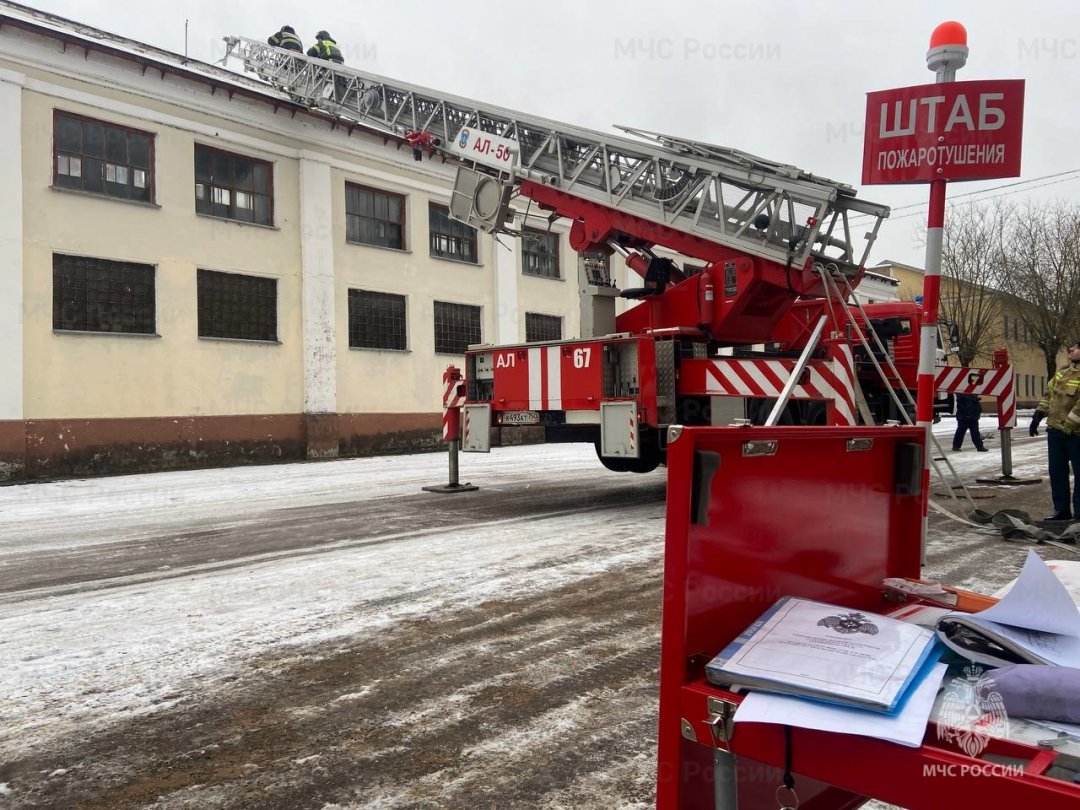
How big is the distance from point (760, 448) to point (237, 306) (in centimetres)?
1713

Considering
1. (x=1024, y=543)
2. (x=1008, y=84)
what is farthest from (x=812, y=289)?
(x=1008, y=84)

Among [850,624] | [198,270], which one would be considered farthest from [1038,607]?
[198,270]

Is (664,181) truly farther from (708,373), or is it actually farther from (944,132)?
(944,132)

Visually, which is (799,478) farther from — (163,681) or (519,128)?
(519,128)

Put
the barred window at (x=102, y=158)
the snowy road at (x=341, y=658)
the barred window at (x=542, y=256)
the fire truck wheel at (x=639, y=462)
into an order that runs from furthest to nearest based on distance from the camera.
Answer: the barred window at (x=542, y=256)
the barred window at (x=102, y=158)
the fire truck wheel at (x=639, y=462)
the snowy road at (x=341, y=658)

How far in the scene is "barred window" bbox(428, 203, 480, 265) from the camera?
72.3 ft

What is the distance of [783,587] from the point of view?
2285 millimetres

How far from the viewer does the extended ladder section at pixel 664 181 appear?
8172mm

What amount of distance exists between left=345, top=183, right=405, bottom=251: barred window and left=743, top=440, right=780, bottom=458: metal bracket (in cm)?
1890

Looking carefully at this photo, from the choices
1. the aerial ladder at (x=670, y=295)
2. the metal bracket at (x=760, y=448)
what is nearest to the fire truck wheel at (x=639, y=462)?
the aerial ladder at (x=670, y=295)

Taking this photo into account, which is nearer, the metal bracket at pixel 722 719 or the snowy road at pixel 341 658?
the metal bracket at pixel 722 719

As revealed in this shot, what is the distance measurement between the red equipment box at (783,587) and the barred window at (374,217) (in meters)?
18.7

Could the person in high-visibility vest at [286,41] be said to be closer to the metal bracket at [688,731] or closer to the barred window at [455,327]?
the barred window at [455,327]

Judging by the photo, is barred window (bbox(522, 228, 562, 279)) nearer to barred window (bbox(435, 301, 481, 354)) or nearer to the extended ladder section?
barred window (bbox(435, 301, 481, 354))
